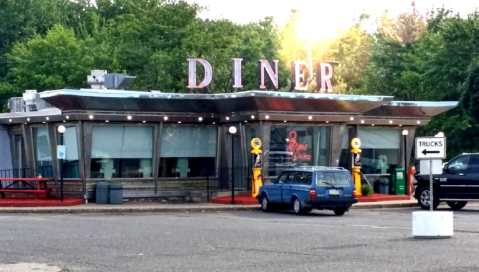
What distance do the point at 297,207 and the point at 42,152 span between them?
13.7m

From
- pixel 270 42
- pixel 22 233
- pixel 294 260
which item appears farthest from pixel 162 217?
pixel 270 42

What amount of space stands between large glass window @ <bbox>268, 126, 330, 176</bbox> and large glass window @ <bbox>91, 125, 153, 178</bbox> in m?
5.07

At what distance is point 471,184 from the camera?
103ft

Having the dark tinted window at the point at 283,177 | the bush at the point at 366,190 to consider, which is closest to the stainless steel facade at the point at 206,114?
the bush at the point at 366,190

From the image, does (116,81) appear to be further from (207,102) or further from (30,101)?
(207,102)

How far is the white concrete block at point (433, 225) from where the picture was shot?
66.4 ft

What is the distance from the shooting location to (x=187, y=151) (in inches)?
1527

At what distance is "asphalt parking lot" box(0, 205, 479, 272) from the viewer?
1548cm

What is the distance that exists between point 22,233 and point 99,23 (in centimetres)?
6649

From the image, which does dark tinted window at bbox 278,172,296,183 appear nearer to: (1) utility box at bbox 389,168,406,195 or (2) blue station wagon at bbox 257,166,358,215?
(2) blue station wagon at bbox 257,166,358,215

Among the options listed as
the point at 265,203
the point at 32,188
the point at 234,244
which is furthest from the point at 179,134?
the point at 234,244

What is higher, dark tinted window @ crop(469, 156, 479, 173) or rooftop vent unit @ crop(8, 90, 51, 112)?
rooftop vent unit @ crop(8, 90, 51, 112)

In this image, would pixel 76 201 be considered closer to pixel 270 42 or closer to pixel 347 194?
pixel 347 194

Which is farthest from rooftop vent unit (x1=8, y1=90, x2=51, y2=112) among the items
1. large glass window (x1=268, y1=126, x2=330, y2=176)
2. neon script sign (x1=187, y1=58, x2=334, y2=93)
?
large glass window (x1=268, y1=126, x2=330, y2=176)
